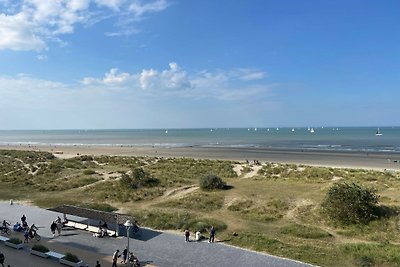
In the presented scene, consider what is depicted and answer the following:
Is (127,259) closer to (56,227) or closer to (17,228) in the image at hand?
(56,227)

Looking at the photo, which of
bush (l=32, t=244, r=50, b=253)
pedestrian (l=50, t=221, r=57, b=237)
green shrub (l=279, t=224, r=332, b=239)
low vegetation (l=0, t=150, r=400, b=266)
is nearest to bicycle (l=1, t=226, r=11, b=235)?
pedestrian (l=50, t=221, r=57, b=237)

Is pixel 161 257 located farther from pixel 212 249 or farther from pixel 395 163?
pixel 395 163

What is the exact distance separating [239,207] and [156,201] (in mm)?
8410

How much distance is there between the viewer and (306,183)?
40.9 metres

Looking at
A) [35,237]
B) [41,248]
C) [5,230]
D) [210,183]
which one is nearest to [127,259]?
[41,248]

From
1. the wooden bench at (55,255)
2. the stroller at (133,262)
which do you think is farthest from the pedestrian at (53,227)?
the stroller at (133,262)

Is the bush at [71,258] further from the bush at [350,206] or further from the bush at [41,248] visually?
the bush at [350,206]

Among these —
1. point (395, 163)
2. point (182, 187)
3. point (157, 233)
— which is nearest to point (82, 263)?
point (157, 233)

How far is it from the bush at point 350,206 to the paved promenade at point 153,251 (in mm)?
9490

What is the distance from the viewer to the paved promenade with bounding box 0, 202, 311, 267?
66.4 ft

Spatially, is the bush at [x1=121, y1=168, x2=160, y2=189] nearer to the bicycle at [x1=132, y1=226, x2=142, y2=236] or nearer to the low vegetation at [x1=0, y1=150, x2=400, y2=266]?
the low vegetation at [x1=0, y1=150, x2=400, y2=266]

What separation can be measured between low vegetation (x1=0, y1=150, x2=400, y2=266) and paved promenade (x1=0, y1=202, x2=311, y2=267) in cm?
156

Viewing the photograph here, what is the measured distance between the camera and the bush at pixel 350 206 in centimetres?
2771

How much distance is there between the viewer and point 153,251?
22266 mm
